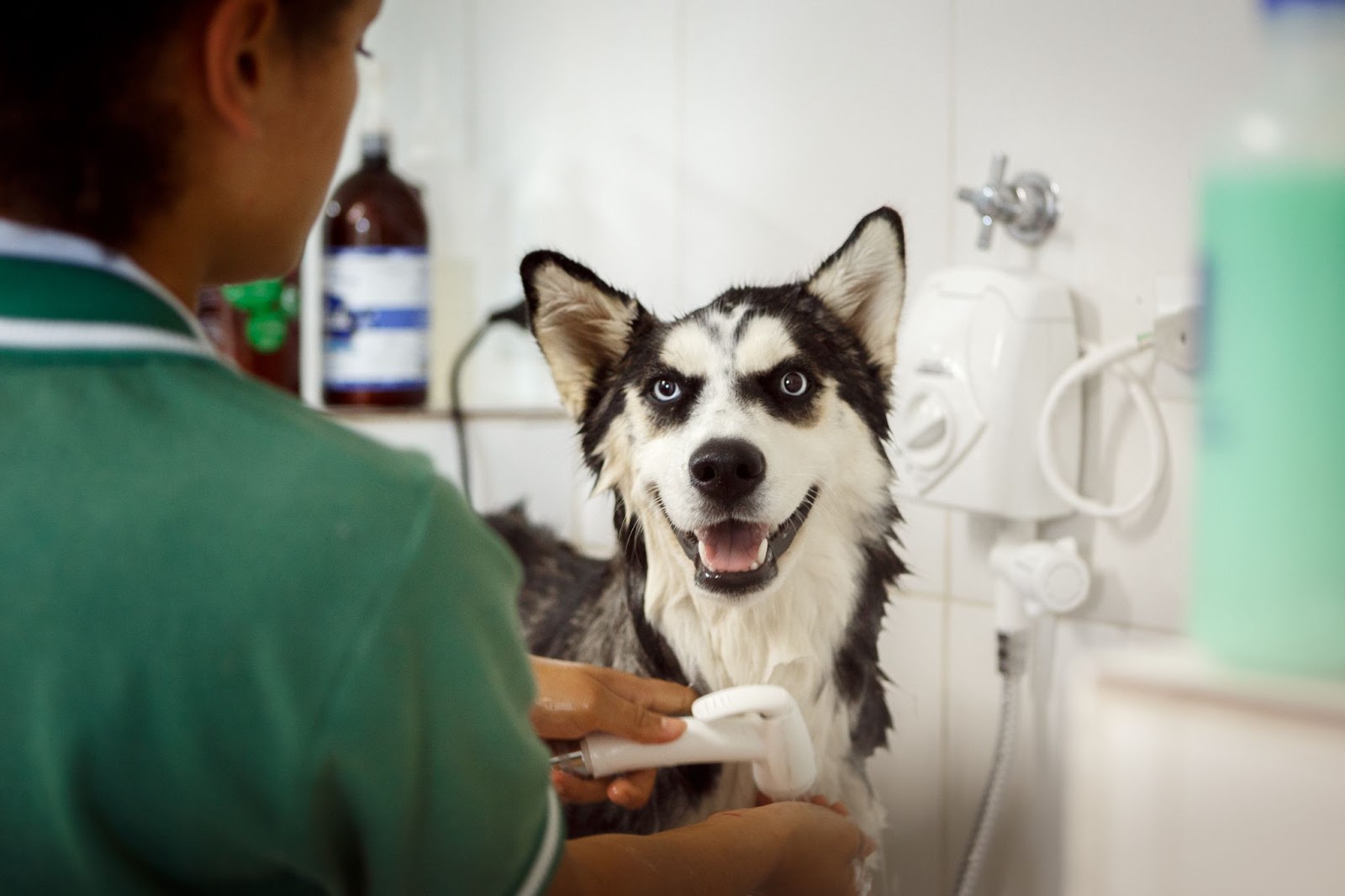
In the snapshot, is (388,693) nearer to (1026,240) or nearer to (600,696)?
(600,696)

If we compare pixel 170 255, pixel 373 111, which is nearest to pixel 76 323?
pixel 170 255

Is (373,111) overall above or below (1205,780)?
above

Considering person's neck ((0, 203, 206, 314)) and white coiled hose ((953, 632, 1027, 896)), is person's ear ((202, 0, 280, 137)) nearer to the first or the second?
person's neck ((0, 203, 206, 314))

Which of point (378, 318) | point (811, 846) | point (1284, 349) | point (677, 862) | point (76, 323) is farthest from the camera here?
point (378, 318)

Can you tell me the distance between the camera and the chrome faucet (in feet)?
2.72

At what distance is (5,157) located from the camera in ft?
1.85

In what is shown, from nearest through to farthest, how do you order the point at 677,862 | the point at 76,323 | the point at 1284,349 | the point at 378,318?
the point at 1284,349 → the point at 76,323 → the point at 677,862 → the point at 378,318

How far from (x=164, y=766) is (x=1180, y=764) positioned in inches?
15.5

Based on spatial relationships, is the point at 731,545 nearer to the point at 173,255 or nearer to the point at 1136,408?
the point at 1136,408

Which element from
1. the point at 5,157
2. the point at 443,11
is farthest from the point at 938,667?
the point at 443,11

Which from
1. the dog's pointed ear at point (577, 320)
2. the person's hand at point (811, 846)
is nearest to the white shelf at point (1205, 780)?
Result: the person's hand at point (811, 846)

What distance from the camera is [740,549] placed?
2.85 ft

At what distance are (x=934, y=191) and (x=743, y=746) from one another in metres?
0.41

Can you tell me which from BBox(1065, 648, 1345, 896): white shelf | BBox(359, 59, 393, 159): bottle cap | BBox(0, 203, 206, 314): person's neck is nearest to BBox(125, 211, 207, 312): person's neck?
BBox(0, 203, 206, 314): person's neck
